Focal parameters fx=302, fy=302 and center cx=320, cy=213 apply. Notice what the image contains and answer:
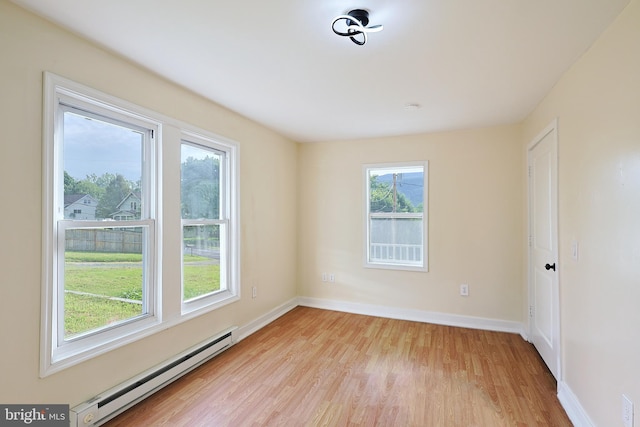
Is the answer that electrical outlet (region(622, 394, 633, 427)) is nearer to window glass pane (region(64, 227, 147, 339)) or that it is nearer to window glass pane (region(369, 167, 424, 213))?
window glass pane (region(369, 167, 424, 213))

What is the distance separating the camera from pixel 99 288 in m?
2.12

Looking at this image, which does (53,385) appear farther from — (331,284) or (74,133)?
(331,284)

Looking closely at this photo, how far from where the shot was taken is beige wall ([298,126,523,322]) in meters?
3.64

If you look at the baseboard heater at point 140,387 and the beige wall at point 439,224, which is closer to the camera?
the baseboard heater at point 140,387

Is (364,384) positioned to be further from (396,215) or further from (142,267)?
(396,215)

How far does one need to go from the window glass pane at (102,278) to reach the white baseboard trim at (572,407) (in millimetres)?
3151

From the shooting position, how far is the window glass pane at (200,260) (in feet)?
9.23

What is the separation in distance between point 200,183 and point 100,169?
0.94 meters

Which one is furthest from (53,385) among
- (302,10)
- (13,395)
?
(302,10)

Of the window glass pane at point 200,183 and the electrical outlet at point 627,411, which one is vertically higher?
the window glass pane at point 200,183

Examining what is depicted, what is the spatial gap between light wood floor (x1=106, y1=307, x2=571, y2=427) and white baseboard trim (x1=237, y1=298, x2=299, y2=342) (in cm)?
8

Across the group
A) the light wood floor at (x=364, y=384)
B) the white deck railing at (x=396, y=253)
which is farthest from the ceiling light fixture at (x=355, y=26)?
the white deck railing at (x=396, y=253)

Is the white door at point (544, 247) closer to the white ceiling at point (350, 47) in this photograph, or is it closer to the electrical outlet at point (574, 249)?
the electrical outlet at point (574, 249)

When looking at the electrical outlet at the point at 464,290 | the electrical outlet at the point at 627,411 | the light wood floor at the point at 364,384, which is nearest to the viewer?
the electrical outlet at the point at 627,411
